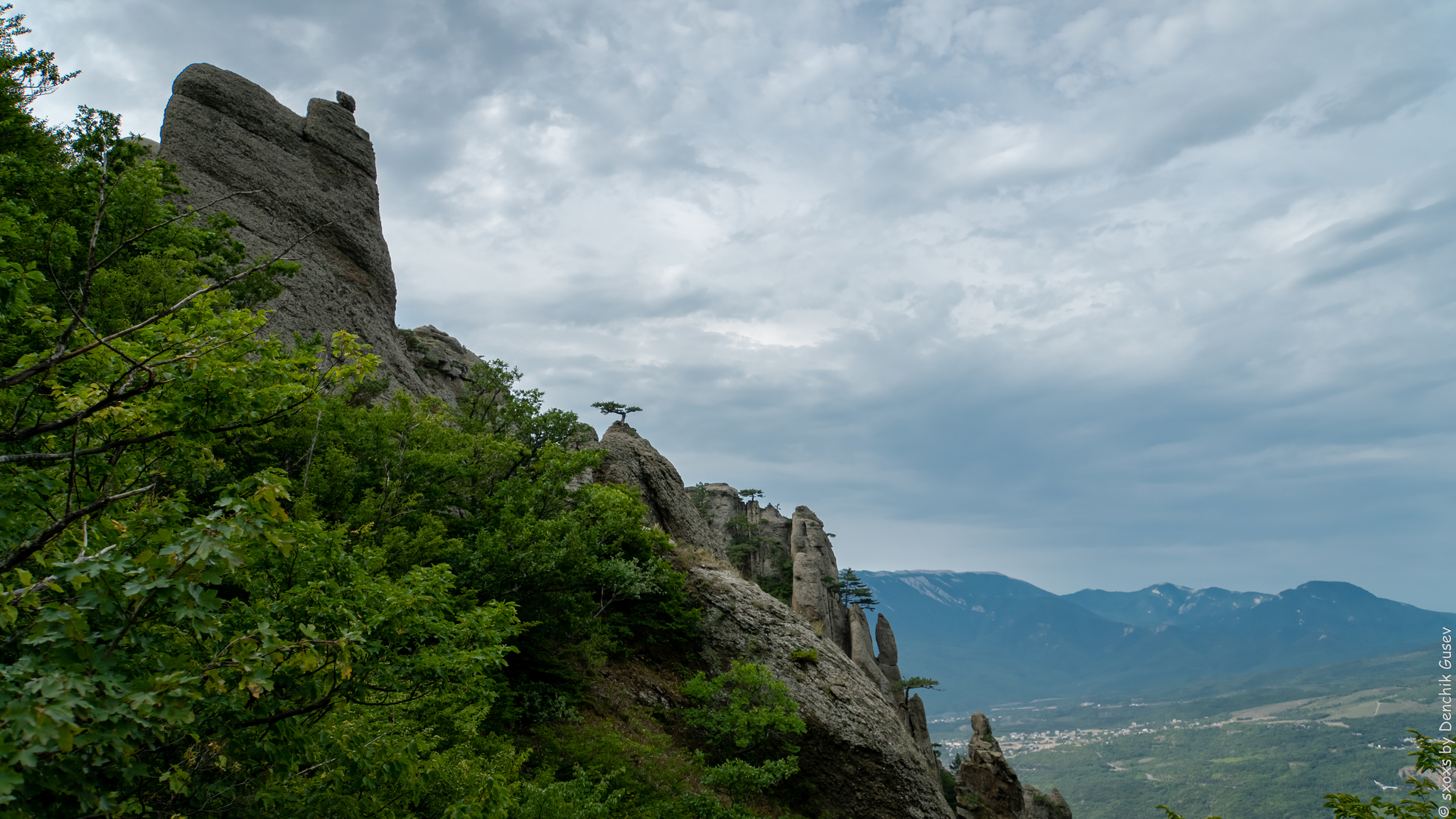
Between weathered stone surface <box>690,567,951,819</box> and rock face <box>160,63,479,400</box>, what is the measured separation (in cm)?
1937

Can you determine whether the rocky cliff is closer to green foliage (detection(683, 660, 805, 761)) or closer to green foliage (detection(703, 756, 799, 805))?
green foliage (detection(683, 660, 805, 761))

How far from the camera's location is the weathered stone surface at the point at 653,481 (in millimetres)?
34188

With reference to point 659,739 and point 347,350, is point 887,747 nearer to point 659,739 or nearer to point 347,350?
point 659,739

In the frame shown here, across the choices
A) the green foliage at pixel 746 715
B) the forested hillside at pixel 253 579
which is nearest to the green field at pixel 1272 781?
the green foliage at pixel 746 715

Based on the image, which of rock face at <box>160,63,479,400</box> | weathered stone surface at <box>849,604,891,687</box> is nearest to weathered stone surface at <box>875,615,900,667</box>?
weathered stone surface at <box>849,604,891,687</box>

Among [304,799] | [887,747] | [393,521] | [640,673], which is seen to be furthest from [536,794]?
[887,747]

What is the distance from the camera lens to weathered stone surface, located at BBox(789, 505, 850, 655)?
188ft

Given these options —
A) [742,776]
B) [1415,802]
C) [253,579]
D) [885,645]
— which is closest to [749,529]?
[885,645]

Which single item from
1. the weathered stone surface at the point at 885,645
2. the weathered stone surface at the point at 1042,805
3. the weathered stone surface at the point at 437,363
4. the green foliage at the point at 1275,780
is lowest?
the green foliage at the point at 1275,780

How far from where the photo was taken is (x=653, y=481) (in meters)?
35.2

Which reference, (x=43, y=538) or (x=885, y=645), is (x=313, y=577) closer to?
(x=43, y=538)

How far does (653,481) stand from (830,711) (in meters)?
15.0

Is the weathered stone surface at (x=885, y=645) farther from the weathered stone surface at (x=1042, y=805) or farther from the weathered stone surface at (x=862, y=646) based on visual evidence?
the weathered stone surface at (x=1042, y=805)

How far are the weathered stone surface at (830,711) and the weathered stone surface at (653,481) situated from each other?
6.13 meters
